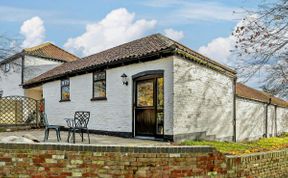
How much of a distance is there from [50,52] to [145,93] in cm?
1943

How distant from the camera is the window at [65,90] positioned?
19891 mm

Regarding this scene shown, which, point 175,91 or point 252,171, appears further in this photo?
point 175,91

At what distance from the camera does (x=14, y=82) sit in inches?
1188

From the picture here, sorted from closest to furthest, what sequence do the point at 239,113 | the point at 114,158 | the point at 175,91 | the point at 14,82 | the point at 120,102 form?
1. the point at 114,158
2. the point at 175,91
3. the point at 120,102
4. the point at 239,113
5. the point at 14,82

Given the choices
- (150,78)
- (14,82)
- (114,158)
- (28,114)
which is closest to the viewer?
(114,158)

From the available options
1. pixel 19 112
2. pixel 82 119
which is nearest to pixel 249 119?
pixel 82 119

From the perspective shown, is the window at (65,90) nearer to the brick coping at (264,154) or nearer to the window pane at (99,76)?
the window pane at (99,76)

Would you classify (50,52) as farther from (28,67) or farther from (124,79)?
(124,79)

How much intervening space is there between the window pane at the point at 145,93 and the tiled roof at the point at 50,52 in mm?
17261

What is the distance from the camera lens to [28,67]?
29281 mm

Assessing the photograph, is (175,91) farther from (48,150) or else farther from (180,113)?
(48,150)

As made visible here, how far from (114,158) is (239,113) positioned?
11.9m

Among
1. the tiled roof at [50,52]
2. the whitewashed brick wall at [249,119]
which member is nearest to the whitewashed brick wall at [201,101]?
the whitewashed brick wall at [249,119]

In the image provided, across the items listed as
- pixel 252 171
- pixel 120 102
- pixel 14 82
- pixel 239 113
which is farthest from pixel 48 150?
pixel 14 82
